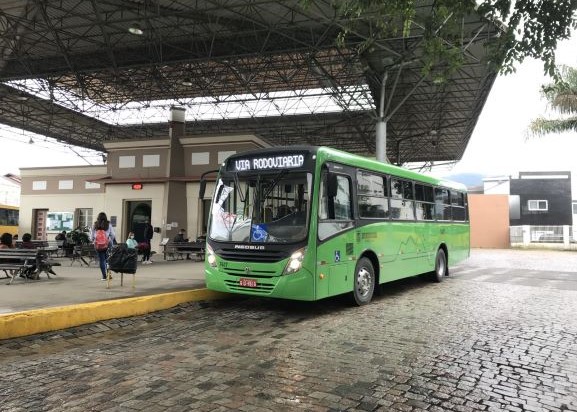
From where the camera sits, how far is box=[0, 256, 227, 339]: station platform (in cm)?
709

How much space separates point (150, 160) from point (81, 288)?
14.7 meters

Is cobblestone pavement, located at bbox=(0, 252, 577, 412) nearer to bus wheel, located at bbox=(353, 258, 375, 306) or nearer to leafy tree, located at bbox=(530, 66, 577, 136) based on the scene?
bus wheel, located at bbox=(353, 258, 375, 306)

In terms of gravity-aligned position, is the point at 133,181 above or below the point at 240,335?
above

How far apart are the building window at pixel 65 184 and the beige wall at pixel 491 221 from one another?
97.5ft

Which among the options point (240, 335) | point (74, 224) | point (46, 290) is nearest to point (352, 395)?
point (240, 335)

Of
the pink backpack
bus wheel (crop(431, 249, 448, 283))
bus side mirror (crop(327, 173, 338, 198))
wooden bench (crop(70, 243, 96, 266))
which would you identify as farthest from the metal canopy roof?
the pink backpack

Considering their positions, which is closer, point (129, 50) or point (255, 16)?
point (255, 16)

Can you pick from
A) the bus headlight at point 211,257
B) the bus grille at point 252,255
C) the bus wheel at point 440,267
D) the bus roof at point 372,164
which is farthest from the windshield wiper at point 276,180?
the bus wheel at point 440,267

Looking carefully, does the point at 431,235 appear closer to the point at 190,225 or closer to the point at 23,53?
the point at 190,225

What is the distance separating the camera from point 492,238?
38.4m

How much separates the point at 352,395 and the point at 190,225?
1974 centimetres

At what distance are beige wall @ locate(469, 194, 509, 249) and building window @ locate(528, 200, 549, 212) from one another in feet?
12.8

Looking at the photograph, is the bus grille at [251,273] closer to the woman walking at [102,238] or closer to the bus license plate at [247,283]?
the bus license plate at [247,283]

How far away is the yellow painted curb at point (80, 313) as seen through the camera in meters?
6.82
